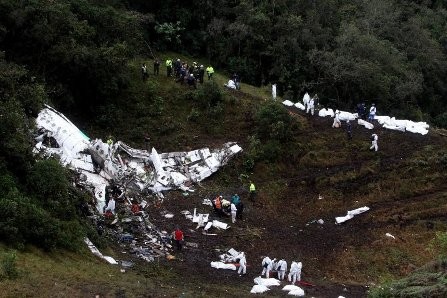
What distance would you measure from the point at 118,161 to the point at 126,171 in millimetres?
766

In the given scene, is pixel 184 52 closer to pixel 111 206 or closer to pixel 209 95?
pixel 209 95

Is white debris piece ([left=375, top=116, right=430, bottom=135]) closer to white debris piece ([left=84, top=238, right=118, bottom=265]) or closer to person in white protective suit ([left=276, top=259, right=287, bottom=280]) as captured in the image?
person in white protective suit ([left=276, top=259, right=287, bottom=280])

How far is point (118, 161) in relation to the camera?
3106 centimetres

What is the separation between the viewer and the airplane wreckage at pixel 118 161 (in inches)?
1135

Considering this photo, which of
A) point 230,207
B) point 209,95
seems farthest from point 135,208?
point 209,95

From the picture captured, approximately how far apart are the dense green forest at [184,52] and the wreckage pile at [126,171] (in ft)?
5.45

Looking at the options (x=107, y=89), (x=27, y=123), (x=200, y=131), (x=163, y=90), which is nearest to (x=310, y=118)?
(x=200, y=131)

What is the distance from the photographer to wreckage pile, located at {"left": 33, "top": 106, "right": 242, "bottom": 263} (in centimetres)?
2567

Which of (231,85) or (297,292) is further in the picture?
(231,85)

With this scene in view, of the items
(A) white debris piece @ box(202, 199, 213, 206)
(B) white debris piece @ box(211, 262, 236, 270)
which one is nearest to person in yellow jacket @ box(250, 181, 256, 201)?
(A) white debris piece @ box(202, 199, 213, 206)

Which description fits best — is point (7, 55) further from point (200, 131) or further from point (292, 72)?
point (292, 72)

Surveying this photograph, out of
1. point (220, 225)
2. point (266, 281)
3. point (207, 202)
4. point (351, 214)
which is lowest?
point (266, 281)

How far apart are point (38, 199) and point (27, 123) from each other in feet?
17.4

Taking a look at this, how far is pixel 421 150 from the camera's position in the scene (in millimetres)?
32156
